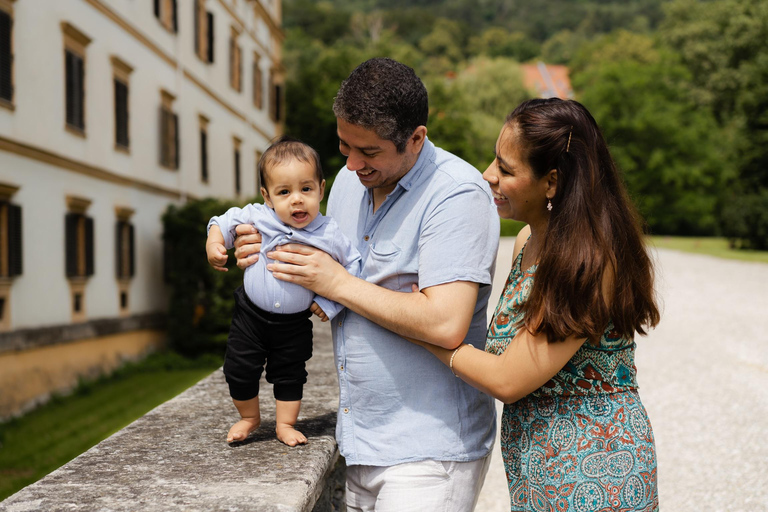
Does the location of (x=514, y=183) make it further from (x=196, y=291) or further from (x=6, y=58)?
(x=196, y=291)

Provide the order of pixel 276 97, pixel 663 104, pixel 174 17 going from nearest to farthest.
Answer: pixel 174 17 → pixel 276 97 → pixel 663 104

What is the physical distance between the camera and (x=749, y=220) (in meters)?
27.0

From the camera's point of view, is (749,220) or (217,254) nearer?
(217,254)

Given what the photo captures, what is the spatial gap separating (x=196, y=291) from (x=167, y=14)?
19.9 ft

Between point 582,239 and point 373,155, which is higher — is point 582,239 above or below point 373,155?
below

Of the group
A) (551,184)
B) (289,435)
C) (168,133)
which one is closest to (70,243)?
(168,133)

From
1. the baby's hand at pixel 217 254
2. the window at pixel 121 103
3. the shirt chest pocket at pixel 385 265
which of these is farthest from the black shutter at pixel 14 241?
the shirt chest pocket at pixel 385 265

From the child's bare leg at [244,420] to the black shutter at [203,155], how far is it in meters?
16.7

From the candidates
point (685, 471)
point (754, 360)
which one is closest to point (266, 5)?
point (754, 360)

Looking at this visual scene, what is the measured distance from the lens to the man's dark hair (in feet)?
7.21

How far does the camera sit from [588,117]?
7.37 feet

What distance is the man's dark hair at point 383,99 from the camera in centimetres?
220

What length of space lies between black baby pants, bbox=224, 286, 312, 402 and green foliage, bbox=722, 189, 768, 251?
2727cm

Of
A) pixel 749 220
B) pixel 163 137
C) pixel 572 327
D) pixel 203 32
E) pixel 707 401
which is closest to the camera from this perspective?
pixel 572 327
